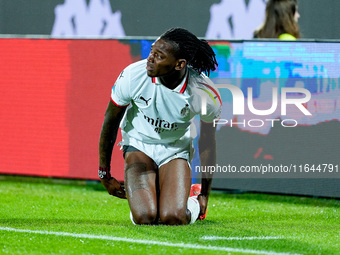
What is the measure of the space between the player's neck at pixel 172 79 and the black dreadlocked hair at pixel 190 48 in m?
0.12

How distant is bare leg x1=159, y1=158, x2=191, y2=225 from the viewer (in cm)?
577

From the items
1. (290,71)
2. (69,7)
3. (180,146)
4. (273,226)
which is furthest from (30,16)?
(273,226)

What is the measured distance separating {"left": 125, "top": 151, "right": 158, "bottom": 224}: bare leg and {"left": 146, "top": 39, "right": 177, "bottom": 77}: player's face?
2.61 ft

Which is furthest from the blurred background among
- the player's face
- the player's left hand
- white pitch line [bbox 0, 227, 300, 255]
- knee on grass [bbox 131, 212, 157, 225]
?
white pitch line [bbox 0, 227, 300, 255]

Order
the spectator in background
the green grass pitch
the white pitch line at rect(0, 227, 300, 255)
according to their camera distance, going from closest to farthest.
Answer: the white pitch line at rect(0, 227, 300, 255) < the green grass pitch < the spectator in background

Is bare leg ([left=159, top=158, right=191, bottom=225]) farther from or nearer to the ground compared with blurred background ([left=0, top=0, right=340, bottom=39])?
nearer to the ground

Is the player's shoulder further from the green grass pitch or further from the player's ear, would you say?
the green grass pitch

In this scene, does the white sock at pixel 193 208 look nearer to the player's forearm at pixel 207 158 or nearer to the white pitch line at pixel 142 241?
the player's forearm at pixel 207 158

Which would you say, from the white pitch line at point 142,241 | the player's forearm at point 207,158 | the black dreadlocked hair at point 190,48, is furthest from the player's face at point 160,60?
the white pitch line at point 142,241

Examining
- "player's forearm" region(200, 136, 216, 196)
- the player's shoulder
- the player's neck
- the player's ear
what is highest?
the player's ear

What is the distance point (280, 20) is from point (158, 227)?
3.28 meters

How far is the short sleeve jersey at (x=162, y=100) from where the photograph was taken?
5902mm

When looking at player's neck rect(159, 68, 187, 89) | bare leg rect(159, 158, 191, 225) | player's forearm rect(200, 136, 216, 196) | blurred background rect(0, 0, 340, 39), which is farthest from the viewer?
blurred background rect(0, 0, 340, 39)

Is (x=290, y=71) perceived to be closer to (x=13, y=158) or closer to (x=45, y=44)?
(x=45, y=44)
